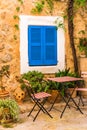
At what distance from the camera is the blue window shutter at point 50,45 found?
28.2 feet

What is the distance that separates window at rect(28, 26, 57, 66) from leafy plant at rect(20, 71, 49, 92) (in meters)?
0.34

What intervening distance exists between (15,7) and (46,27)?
3.22 ft

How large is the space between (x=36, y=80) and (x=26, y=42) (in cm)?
104

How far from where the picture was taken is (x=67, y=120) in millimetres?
6605

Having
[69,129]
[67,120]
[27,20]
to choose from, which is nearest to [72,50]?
[27,20]

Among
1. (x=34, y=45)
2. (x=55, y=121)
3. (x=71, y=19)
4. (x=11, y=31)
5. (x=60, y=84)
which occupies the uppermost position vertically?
(x=71, y=19)

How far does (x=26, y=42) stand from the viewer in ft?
27.4

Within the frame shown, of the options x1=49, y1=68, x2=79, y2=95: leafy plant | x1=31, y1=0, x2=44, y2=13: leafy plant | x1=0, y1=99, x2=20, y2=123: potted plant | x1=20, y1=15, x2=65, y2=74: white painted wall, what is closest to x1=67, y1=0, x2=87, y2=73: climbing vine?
x1=20, y1=15, x2=65, y2=74: white painted wall

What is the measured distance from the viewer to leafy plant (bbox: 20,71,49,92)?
7863 mm

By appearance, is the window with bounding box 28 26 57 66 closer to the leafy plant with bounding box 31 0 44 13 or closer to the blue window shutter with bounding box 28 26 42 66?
the blue window shutter with bounding box 28 26 42 66

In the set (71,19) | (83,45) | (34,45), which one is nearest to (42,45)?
(34,45)

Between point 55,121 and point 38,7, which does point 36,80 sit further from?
point 38,7

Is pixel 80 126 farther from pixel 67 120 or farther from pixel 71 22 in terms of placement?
pixel 71 22

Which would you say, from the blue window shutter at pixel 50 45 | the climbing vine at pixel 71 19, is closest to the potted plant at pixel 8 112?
the blue window shutter at pixel 50 45
